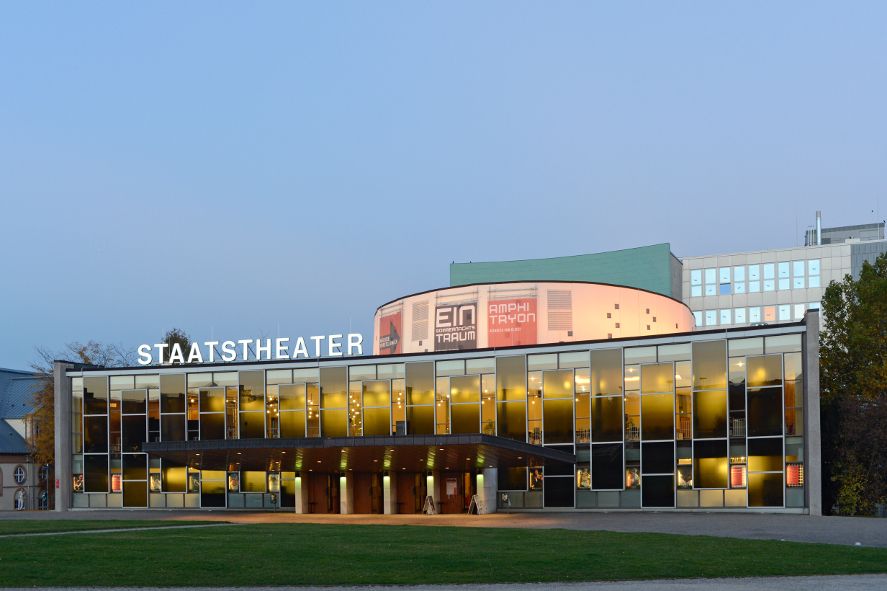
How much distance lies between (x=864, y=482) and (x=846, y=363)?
10.2m

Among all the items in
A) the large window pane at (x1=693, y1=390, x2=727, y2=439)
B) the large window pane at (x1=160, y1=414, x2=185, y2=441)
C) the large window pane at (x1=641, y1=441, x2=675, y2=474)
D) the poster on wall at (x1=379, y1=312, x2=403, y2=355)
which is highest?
the poster on wall at (x1=379, y1=312, x2=403, y2=355)

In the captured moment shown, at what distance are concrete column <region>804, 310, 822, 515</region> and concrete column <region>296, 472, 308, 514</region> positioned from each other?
2968 cm

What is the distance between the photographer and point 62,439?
7400 cm

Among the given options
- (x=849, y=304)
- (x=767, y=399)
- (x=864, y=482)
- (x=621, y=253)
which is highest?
(x=621, y=253)

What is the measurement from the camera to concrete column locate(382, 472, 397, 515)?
65.1 metres

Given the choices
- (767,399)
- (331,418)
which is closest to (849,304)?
(767,399)

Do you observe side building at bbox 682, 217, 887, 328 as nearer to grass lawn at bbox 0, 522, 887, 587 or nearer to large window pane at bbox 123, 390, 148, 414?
large window pane at bbox 123, 390, 148, 414

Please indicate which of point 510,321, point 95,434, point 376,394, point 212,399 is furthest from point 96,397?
point 510,321

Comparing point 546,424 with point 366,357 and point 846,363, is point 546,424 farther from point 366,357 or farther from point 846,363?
point 846,363

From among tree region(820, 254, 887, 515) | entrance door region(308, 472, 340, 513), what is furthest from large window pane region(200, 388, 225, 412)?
tree region(820, 254, 887, 515)

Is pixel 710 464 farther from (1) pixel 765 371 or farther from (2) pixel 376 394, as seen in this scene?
(2) pixel 376 394

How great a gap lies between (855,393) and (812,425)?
1336 centimetres

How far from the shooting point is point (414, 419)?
66.2 m

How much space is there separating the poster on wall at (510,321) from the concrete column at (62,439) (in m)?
29.8
